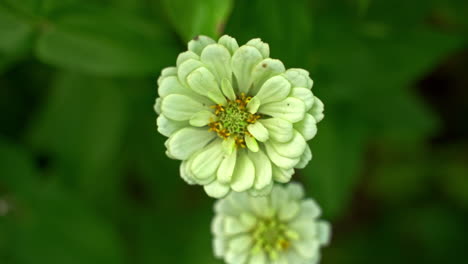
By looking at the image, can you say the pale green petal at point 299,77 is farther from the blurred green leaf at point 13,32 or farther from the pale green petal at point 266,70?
the blurred green leaf at point 13,32

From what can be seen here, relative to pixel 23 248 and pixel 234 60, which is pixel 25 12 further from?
pixel 23 248

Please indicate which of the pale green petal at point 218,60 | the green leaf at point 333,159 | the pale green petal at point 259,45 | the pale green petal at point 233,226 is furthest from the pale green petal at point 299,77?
the green leaf at point 333,159

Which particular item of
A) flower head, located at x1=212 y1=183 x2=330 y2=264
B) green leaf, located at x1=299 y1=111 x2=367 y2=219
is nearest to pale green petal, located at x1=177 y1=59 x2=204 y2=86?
flower head, located at x1=212 y1=183 x2=330 y2=264

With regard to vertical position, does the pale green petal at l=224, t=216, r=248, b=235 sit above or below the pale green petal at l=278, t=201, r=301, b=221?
below

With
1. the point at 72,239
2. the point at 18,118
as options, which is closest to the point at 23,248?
the point at 72,239

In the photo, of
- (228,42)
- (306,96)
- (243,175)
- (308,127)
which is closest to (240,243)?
(243,175)

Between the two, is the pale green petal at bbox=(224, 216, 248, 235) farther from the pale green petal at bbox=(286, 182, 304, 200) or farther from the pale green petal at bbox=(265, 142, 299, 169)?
the pale green petal at bbox=(265, 142, 299, 169)
